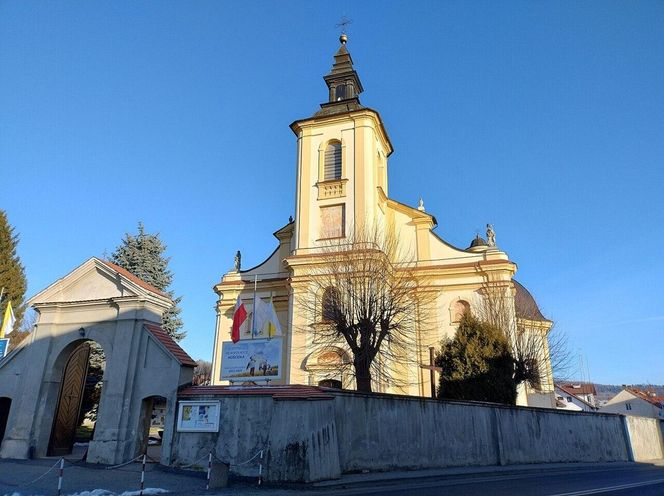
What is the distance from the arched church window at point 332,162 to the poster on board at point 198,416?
1866cm

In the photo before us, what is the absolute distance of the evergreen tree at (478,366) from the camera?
70.6 feet

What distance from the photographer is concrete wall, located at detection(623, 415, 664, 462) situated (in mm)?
27188

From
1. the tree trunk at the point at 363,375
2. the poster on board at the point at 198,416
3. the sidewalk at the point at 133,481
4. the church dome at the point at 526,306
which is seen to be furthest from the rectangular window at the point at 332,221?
the poster on board at the point at 198,416

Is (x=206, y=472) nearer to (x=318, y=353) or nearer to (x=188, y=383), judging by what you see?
(x=188, y=383)

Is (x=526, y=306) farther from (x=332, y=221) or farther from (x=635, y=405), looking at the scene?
(x=635, y=405)

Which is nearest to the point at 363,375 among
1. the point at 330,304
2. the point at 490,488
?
the point at 330,304

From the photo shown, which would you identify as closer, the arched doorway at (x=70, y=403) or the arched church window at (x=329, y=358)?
the arched doorway at (x=70, y=403)

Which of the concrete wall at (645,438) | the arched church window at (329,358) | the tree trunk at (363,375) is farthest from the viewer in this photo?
the concrete wall at (645,438)

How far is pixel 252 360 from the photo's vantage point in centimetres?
1489

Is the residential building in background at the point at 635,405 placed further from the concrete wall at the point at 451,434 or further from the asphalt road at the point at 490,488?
the asphalt road at the point at 490,488

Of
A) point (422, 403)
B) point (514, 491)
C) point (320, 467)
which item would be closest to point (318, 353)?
point (422, 403)

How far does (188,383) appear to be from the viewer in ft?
45.4

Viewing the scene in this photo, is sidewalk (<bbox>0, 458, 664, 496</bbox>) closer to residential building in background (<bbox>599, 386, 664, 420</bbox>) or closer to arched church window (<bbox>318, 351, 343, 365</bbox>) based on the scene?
arched church window (<bbox>318, 351, 343, 365</bbox>)

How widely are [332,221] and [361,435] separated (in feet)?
53.8
